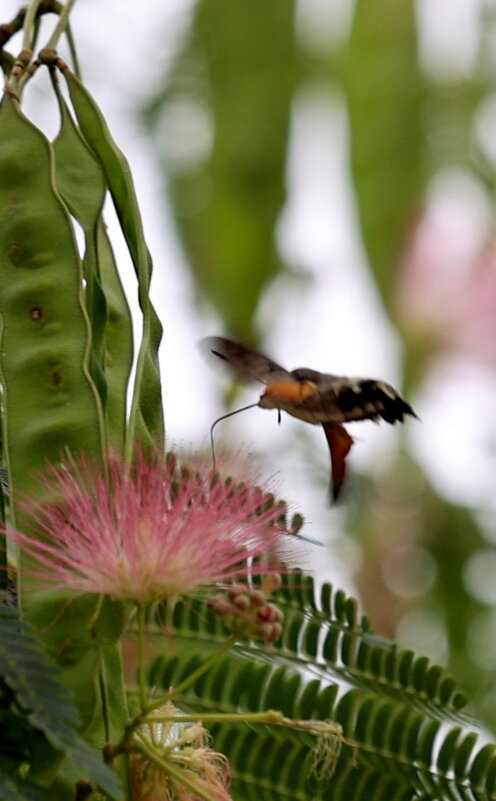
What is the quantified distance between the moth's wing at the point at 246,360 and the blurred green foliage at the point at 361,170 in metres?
2.10

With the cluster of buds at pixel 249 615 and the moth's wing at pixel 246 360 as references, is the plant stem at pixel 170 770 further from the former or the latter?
the moth's wing at pixel 246 360

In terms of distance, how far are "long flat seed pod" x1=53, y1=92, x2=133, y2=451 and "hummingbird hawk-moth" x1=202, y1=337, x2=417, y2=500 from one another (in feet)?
0.34

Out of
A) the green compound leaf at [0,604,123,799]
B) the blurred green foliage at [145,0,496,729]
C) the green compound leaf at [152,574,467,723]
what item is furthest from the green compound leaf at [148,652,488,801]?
the blurred green foliage at [145,0,496,729]

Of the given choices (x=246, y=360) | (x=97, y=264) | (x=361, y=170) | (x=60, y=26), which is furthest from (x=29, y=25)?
(x=361, y=170)

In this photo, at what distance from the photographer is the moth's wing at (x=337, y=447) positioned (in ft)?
5.52

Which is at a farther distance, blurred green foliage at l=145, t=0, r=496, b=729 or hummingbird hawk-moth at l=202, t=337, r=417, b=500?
blurred green foliage at l=145, t=0, r=496, b=729

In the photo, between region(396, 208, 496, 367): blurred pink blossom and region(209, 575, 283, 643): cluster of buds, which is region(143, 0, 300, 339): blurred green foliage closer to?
region(396, 208, 496, 367): blurred pink blossom

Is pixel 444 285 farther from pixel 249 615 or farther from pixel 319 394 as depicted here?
pixel 249 615

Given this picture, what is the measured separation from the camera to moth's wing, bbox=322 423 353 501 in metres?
1.68

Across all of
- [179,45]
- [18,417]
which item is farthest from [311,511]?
→ [18,417]

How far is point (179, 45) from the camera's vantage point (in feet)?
15.3

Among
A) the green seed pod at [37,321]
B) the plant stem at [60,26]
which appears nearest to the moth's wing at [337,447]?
the green seed pod at [37,321]

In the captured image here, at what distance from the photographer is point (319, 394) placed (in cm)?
159

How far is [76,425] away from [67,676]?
26cm
